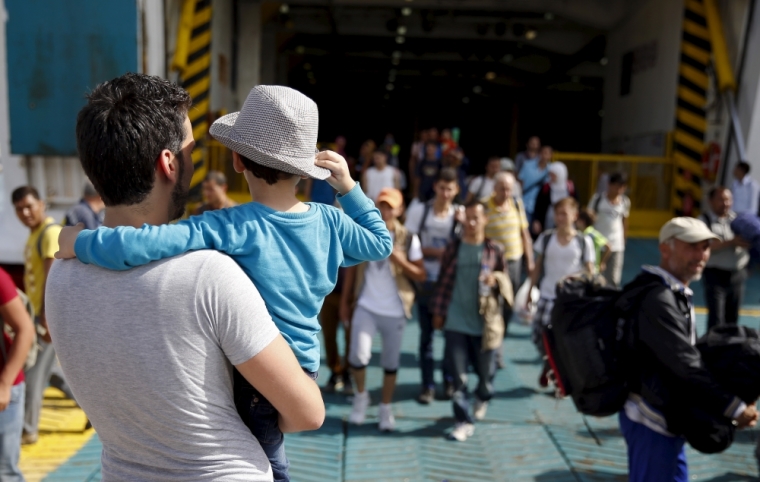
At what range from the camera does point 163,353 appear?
4.35 feet

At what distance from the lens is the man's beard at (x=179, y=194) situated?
4.77 ft

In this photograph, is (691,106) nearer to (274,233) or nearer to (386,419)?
(386,419)

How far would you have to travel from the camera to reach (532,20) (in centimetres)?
1770

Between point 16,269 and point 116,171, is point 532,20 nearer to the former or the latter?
point 16,269

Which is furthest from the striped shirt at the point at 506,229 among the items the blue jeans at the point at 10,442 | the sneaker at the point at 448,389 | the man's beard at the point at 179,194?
the man's beard at the point at 179,194

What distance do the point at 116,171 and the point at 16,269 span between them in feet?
21.1

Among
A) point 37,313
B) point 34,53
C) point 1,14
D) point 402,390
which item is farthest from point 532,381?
point 1,14

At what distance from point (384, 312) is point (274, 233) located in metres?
3.95

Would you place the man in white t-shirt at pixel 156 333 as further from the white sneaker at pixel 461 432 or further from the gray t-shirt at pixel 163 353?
the white sneaker at pixel 461 432

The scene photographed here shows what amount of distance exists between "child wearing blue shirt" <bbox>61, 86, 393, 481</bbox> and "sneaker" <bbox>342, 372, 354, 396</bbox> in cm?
449

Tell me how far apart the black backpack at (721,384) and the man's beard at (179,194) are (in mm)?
2560

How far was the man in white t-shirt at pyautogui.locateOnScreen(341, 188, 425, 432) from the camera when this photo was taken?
5.32 m

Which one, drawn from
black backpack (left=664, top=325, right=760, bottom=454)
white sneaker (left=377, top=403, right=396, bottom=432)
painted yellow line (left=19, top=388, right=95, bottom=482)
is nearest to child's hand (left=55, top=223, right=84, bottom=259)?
black backpack (left=664, top=325, right=760, bottom=454)

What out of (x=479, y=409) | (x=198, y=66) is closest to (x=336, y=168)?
(x=479, y=409)
